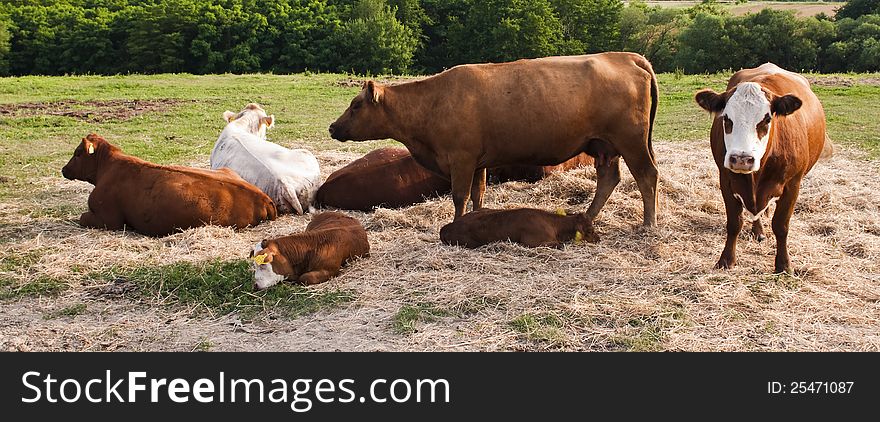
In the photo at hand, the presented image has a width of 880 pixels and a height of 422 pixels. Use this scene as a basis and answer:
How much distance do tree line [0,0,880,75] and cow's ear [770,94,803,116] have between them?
46.8 meters

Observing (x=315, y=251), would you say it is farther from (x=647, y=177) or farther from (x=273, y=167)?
(x=647, y=177)

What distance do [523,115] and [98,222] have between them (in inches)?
166

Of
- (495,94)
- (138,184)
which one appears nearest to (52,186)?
(138,184)

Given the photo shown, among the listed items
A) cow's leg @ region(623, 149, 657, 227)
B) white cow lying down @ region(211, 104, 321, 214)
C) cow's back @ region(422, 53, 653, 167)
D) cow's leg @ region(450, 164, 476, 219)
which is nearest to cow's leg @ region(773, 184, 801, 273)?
cow's leg @ region(623, 149, 657, 227)

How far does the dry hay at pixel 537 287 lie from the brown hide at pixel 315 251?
146 millimetres

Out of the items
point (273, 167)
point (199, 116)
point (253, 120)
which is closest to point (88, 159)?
point (273, 167)

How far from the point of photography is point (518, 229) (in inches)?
274

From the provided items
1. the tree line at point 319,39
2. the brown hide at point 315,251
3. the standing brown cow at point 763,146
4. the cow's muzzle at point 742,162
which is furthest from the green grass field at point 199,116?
the tree line at point 319,39

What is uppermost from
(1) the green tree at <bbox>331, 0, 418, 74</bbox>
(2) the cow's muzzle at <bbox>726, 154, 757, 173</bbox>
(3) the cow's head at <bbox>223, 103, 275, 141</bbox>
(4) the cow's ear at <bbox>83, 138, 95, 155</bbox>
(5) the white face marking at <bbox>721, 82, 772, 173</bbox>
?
(5) the white face marking at <bbox>721, 82, 772, 173</bbox>

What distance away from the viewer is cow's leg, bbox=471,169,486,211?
26.2ft

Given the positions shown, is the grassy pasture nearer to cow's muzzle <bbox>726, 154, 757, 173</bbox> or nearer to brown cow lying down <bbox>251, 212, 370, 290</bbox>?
brown cow lying down <bbox>251, 212, 370, 290</bbox>

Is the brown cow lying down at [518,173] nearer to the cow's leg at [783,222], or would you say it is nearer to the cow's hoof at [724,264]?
the cow's hoof at [724,264]

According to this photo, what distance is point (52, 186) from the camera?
9727 millimetres

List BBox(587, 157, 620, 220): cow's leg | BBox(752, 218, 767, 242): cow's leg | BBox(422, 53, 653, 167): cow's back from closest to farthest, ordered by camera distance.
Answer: BBox(752, 218, 767, 242): cow's leg < BBox(422, 53, 653, 167): cow's back < BBox(587, 157, 620, 220): cow's leg
